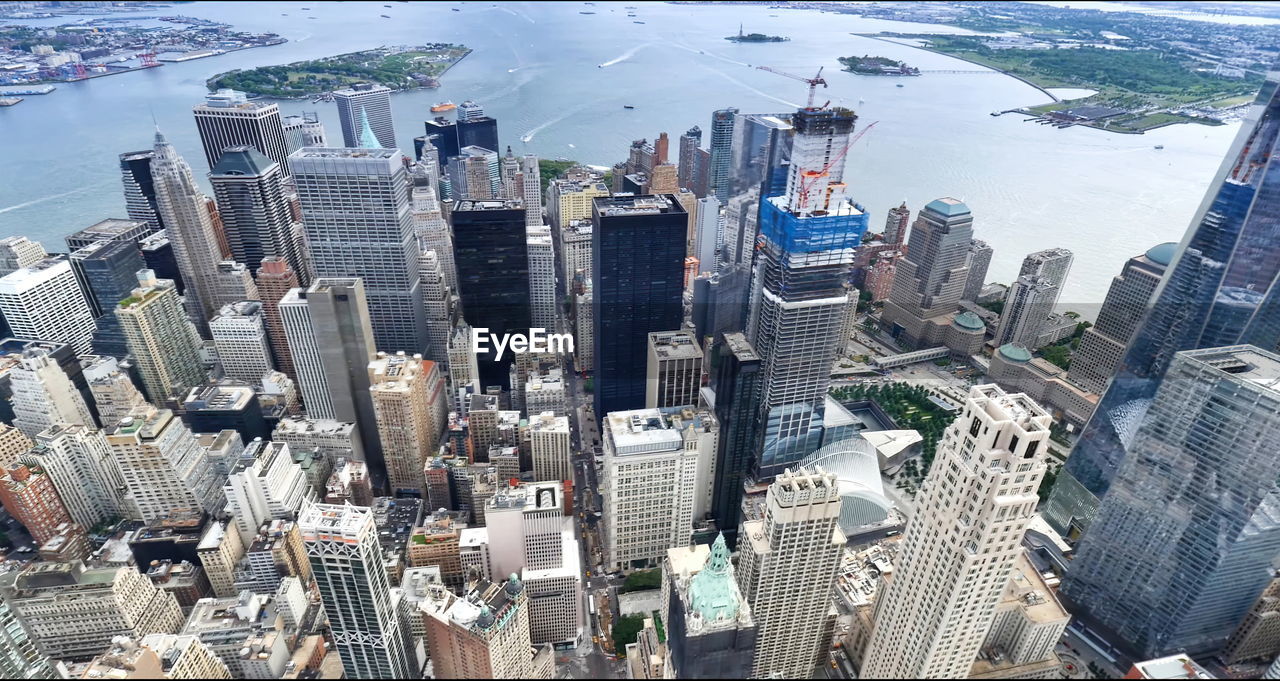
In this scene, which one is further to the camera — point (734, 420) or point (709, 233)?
point (709, 233)

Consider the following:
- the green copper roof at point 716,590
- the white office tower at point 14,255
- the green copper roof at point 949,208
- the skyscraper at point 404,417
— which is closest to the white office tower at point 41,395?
the white office tower at point 14,255

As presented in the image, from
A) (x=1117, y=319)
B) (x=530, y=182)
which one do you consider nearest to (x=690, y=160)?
(x=530, y=182)

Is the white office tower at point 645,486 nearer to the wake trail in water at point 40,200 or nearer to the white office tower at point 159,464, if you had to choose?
the white office tower at point 159,464

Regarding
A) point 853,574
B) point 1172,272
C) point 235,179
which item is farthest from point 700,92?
point 853,574

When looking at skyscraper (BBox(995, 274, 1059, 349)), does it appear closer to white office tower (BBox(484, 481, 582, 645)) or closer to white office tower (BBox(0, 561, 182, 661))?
white office tower (BBox(484, 481, 582, 645))

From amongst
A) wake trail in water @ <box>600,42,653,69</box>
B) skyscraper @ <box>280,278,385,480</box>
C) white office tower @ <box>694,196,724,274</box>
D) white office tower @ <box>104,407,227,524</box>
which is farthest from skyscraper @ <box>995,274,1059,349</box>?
wake trail in water @ <box>600,42,653,69</box>

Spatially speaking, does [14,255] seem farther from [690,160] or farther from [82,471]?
[690,160]
